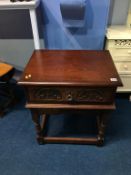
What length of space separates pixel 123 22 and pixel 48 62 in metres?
0.92

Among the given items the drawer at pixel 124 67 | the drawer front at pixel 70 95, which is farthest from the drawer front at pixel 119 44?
the drawer front at pixel 70 95

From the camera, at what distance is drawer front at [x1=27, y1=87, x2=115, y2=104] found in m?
1.07

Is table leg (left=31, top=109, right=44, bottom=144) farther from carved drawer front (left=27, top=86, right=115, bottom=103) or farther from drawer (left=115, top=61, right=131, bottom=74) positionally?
drawer (left=115, top=61, right=131, bottom=74)

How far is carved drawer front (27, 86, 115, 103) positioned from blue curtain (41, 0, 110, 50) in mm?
699

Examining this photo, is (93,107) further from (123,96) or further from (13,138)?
(123,96)

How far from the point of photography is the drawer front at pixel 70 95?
107 cm

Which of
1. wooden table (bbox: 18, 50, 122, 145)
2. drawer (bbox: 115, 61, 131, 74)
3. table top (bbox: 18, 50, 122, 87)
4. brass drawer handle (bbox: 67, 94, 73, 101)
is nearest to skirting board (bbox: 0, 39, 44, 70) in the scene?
table top (bbox: 18, 50, 122, 87)

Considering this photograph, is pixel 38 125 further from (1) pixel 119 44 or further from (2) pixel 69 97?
(1) pixel 119 44

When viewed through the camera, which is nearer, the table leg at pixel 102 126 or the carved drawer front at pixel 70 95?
the carved drawer front at pixel 70 95

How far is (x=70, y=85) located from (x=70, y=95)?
0.08 metres

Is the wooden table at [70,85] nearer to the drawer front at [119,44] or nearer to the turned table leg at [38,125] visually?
the turned table leg at [38,125]

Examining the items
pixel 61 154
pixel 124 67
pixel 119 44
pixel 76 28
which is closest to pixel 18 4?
pixel 76 28

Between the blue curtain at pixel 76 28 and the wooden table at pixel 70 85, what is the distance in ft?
1.34

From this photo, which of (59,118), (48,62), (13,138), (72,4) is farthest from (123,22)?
(13,138)
